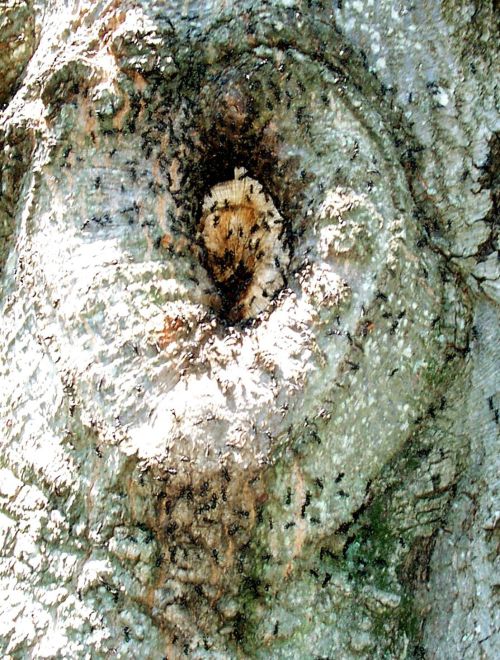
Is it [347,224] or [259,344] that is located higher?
[347,224]

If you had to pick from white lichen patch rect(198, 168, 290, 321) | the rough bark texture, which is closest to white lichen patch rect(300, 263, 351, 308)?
the rough bark texture

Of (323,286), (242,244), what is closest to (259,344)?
(323,286)

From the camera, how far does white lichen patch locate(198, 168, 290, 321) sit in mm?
3396

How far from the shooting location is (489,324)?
3.33 meters

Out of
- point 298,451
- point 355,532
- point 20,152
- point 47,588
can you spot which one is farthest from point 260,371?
point 20,152

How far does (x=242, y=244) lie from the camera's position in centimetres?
352

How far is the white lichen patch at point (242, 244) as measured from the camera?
3.40 m

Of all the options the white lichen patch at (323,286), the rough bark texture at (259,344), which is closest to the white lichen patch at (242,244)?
the rough bark texture at (259,344)

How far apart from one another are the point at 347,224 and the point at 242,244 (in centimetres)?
55

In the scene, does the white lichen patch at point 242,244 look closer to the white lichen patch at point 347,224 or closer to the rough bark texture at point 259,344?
the rough bark texture at point 259,344

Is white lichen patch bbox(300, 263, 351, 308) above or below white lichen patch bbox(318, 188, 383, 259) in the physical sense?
below

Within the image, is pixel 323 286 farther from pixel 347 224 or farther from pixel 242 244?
pixel 242 244

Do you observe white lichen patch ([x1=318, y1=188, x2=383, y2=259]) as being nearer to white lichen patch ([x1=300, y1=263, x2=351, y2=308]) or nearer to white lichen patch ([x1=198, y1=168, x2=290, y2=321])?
white lichen patch ([x1=300, y1=263, x2=351, y2=308])

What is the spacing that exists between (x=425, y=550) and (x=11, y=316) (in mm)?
2092
